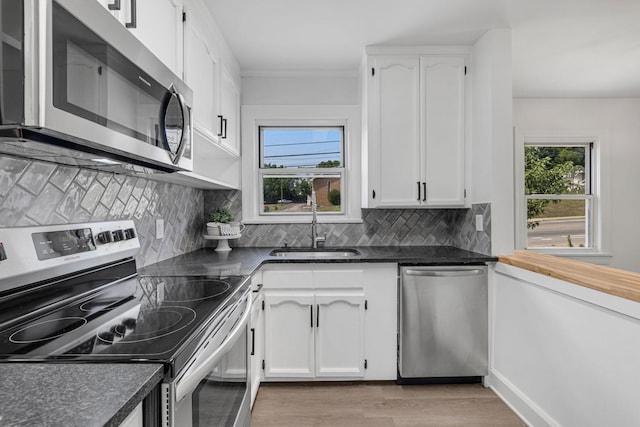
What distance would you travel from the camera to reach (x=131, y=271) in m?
1.62

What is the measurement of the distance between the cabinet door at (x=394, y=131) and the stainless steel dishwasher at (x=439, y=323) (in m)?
0.60

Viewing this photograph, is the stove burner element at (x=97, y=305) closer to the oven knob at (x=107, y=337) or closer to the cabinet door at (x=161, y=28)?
the oven knob at (x=107, y=337)

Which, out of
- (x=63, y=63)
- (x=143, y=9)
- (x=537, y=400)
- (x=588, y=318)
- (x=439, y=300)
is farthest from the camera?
(x=439, y=300)

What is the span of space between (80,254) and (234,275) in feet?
2.12

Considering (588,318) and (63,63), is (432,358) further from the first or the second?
(63,63)

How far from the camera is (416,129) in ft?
8.46

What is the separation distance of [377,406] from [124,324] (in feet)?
5.48

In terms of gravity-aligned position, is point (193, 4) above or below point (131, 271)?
above

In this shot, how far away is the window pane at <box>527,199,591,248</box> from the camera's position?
377cm

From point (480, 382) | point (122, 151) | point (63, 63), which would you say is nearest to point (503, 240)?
point (480, 382)

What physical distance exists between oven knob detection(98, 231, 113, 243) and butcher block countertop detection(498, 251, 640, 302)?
2.06m

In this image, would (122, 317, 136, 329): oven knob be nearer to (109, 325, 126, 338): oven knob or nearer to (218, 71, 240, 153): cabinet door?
(109, 325, 126, 338): oven knob

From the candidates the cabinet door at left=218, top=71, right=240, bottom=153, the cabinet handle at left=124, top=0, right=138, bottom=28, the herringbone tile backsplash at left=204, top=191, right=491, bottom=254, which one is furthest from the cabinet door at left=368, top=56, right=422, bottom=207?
the cabinet handle at left=124, top=0, right=138, bottom=28

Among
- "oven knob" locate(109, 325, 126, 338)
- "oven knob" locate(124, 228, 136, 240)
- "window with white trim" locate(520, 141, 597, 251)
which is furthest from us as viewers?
"window with white trim" locate(520, 141, 597, 251)
